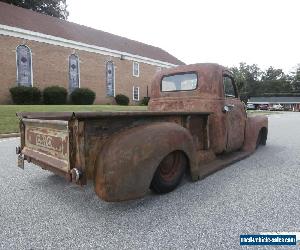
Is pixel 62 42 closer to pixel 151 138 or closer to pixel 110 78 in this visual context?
pixel 110 78

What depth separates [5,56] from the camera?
22.6 m

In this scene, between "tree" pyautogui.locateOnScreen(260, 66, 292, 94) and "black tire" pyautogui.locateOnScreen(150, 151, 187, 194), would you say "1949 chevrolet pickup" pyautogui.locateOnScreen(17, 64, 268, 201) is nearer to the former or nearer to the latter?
"black tire" pyautogui.locateOnScreen(150, 151, 187, 194)

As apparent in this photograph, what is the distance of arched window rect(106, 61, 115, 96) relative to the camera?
31.5 metres

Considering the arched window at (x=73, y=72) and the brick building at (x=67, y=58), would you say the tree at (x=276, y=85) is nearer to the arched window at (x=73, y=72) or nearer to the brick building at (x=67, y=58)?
the brick building at (x=67, y=58)

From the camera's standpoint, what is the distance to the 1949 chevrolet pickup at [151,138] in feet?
9.27

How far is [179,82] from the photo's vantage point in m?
5.22

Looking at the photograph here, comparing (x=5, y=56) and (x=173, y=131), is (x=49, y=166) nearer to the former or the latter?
(x=173, y=131)

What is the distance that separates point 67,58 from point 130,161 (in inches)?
1035

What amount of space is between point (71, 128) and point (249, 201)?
7.61 feet

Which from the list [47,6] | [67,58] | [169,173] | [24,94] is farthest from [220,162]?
[47,6]

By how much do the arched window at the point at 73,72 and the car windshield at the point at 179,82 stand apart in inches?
937

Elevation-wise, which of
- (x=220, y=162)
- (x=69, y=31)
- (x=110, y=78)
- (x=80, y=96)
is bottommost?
(x=220, y=162)

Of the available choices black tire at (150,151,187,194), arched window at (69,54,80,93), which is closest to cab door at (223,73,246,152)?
black tire at (150,151,187,194)

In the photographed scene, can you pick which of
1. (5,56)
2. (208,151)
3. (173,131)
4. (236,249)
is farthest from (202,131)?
(5,56)
